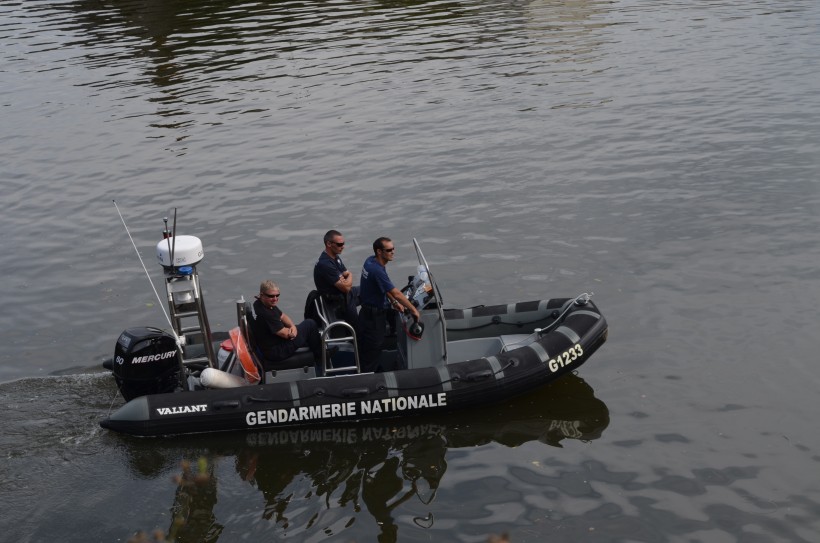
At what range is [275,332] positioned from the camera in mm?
9914

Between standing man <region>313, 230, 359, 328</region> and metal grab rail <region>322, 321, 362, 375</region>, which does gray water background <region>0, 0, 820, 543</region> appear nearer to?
metal grab rail <region>322, 321, 362, 375</region>

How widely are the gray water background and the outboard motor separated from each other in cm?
57

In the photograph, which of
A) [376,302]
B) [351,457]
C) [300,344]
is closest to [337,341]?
[300,344]

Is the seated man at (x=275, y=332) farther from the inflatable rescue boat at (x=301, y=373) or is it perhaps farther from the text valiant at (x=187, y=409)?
the text valiant at (x=187, y=409)

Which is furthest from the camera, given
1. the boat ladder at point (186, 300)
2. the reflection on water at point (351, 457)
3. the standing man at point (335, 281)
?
the standing man at point (335, 281)

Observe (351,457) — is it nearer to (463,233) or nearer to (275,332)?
(275,332)

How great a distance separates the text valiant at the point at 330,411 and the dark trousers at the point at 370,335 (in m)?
0.66

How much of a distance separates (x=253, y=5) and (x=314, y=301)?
26421mm

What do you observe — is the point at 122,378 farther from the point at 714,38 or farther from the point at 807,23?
the point at 807,23

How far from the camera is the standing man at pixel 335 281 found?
33.9 feet

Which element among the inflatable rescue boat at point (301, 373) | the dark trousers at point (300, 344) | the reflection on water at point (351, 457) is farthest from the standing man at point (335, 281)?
the reflection on water at point (351, 457)

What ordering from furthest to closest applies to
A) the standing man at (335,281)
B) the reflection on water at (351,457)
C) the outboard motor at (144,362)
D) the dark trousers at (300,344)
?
the standing man at (335,281), the dark trousers at (300,344), the outboard motor at (144,362), the reflection on water at (351,457)

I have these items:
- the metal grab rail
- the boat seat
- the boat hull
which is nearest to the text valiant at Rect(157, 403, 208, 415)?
the boat hull

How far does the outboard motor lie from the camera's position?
9.95m
